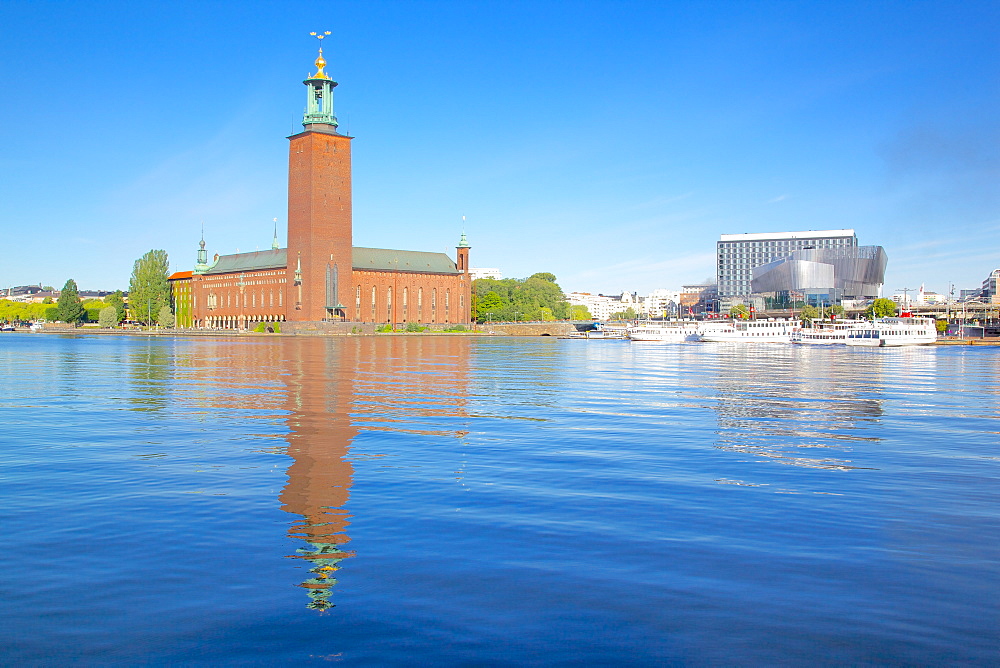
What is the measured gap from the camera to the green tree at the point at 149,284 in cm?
14188

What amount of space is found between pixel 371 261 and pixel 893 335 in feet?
279

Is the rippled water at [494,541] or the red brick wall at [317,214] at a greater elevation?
the red brick wall at [317,214]

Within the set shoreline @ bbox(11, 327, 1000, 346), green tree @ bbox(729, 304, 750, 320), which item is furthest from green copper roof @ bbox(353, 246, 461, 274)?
green tree @ bbox(729, 304, 750, 320)

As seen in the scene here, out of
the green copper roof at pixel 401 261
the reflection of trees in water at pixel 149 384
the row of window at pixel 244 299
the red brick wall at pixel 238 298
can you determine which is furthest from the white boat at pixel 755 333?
the reflection of trees in water at pixel 149 384

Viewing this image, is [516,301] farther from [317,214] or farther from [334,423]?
[334,423]

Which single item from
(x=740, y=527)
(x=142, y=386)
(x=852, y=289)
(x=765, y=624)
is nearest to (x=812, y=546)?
(x=740, y=527)

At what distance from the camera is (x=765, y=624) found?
591 cm

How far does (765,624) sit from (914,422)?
586 inches

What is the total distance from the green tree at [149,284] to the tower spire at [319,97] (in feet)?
143

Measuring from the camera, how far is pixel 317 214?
386ft

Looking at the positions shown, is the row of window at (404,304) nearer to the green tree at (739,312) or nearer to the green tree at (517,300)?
the green tree at (517,300)

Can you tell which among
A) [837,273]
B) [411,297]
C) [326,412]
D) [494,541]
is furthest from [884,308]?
[494,541]

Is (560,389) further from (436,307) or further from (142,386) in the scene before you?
(436,307)

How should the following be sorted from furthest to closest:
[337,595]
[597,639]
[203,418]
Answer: [203,418] < [337,595] < [597,639]
